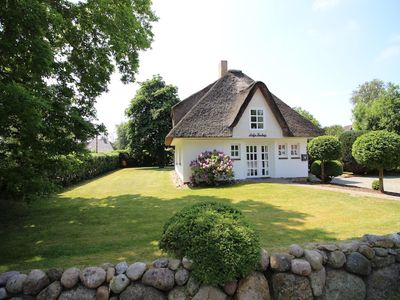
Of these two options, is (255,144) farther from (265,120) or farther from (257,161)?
(265,120)

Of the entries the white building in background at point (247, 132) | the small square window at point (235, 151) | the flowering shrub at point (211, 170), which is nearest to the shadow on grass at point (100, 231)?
the flowering shrub at point (211, 170)

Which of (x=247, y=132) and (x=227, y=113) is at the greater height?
(x=227, y=113)

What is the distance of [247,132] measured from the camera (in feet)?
56.6

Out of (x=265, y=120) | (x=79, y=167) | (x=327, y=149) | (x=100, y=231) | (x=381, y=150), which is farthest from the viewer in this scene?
(x=79, y=167)

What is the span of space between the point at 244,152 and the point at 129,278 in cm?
1417

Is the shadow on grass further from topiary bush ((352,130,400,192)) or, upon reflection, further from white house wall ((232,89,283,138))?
white house wall ((232,89,283,138))

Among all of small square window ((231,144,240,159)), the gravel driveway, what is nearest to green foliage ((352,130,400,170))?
the gravel driveway

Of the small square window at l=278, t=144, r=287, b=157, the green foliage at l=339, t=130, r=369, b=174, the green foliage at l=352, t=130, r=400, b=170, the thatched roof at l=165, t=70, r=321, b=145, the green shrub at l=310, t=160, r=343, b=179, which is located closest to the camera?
the green foliage at l=352, t=130, r=400, b=170

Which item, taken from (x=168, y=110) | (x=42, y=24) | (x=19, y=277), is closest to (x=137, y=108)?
(x=168, y=110)

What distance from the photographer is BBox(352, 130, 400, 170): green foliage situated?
11891mm

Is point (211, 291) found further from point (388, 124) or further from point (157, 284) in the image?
point (388, 124)

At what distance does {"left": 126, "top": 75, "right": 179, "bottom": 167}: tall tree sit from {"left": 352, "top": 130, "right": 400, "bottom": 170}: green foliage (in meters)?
24.2

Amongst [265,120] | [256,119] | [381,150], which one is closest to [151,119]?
[256,119]

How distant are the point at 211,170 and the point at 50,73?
9898 mm
